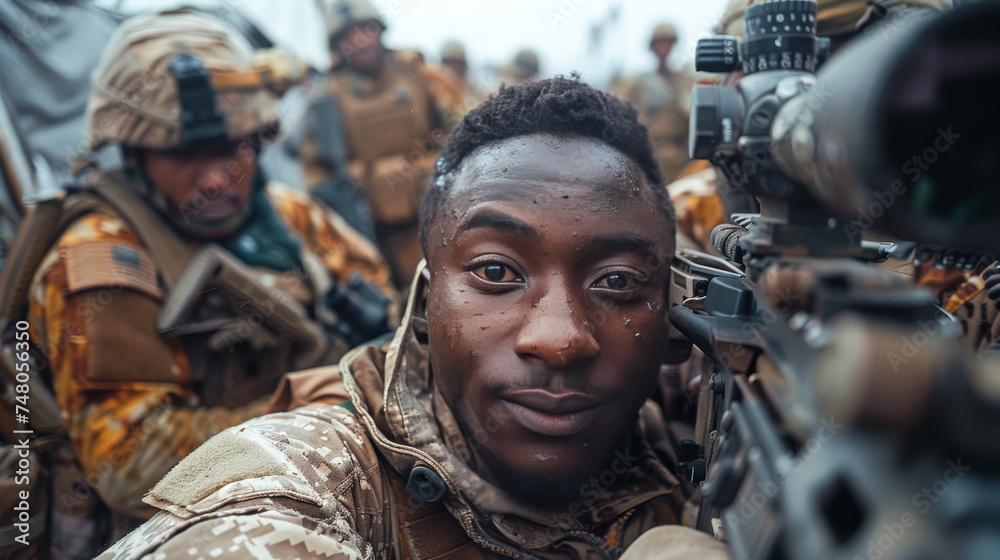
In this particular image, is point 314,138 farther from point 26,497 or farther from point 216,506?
point 216,506

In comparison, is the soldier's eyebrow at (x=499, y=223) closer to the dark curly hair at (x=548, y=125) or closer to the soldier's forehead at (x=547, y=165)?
the soldier's forehead at (x=547, y=165)

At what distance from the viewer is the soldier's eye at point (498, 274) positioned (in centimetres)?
171

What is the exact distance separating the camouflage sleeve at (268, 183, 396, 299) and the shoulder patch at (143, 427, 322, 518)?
2.94 m

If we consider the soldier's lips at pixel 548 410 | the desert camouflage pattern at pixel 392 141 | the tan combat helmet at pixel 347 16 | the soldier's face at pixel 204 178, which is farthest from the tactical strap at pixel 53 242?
the tan combat helmet at pixel 347 16

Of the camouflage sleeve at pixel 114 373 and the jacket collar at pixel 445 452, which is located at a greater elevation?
the jacket collar at pixel 445 452

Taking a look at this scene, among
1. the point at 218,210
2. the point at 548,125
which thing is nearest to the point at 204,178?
the point at 218,210

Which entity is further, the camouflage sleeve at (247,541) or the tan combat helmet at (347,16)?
the tan combat helmet at (347,16)

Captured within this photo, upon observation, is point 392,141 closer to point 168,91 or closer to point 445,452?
point 168,91

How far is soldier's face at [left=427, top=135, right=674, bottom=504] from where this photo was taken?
5.32 ft

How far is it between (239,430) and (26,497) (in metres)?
2.07

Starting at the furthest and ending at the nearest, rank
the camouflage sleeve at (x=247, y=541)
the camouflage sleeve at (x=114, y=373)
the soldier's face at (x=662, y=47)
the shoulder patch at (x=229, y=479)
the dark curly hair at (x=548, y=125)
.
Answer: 1. the soldier's face at (x=662, y=47)
2. the camouflage sleeve at (x=114, y=373)
3. the dark curly hair at (x=548, y=125)
4. the shoulder patch at (x=229, y=479)
5. the camouflage sleeve at (x=247, y=541)

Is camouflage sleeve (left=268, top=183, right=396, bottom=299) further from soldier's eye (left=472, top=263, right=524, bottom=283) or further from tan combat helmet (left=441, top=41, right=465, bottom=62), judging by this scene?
tan combat helmet (left=441, top=41, right=465, bottom=62)

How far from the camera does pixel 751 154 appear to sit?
1.29 meters

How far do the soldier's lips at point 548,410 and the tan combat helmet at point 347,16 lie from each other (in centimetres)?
575
